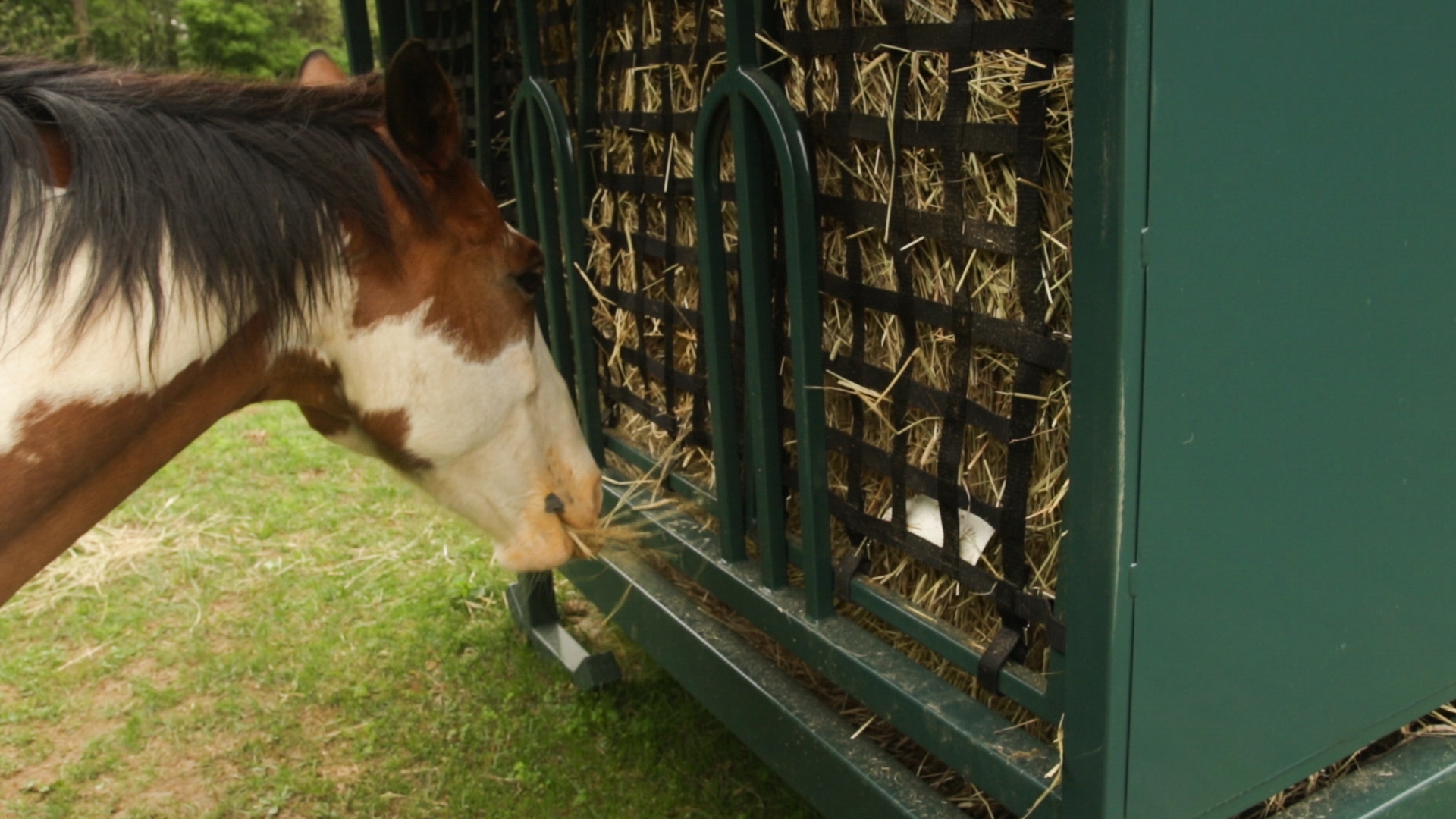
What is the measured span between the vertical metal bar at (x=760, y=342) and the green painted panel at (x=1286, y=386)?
741 mm

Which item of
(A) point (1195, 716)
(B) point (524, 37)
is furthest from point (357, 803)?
(A) point (1195, 716)

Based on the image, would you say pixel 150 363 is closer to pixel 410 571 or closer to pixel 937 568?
pixel 937 568

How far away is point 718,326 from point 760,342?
0.51 ft

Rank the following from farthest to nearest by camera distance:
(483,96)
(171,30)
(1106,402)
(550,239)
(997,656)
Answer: (171,30), (483,96), (550,239), (997,656), (1106,402)

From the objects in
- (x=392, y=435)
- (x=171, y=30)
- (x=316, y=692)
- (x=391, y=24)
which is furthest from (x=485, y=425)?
(x=171, y=30)

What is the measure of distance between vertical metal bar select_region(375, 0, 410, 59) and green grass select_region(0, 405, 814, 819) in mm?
1366

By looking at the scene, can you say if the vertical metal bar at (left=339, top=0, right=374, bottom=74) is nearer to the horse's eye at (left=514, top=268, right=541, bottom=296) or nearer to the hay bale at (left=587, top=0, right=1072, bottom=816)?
the hay bale at (left=587, top=0, right=1072, bottom=816)

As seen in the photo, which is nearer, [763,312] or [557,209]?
[763,312]

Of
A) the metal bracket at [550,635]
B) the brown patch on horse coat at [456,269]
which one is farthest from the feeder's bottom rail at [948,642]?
the metal bracket at [550,635]

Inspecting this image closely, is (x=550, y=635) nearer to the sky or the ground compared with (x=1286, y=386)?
nearer to the ground

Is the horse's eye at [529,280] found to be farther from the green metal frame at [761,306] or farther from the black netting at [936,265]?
the black netting at [936,265]

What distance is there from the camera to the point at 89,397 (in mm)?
1373

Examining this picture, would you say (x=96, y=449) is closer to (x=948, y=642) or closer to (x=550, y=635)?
(x=948, y=642)

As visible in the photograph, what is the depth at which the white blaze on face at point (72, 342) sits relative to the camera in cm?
133
